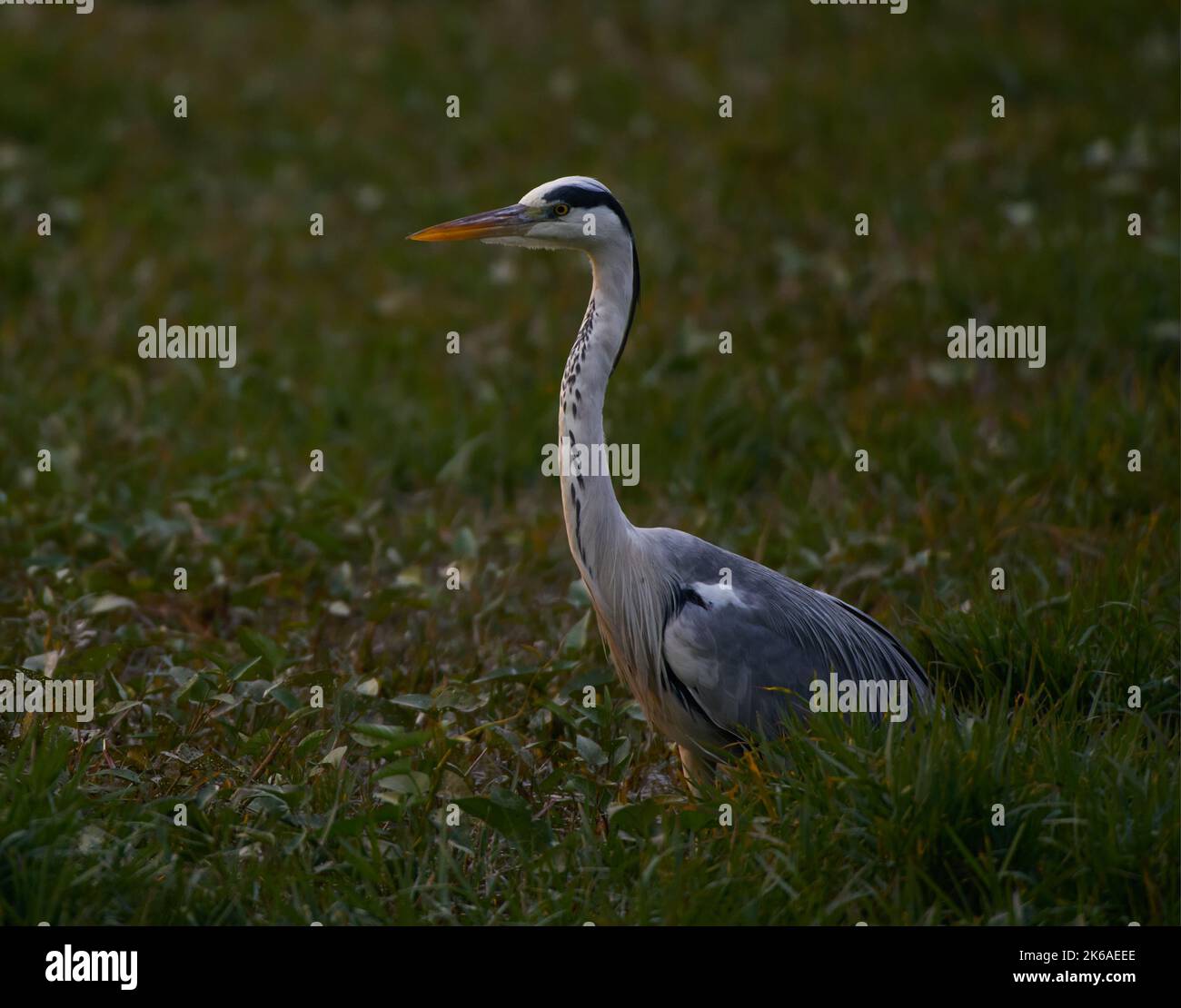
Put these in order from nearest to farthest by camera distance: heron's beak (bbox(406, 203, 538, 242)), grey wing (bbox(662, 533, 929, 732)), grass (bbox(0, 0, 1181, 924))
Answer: grass (bbox(0, 0, 1181, 924)) < grey wing (bbox(662, 533, 929, 732)) < heron's beak (bbox(406, 203, 538, 242))

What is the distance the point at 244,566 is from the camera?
6.42 metres

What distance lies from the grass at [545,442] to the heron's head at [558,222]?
1582 millimetres

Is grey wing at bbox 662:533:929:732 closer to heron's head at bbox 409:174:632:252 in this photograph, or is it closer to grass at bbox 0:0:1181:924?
grass at bbox 0:0:1181:924

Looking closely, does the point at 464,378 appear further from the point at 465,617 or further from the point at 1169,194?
the point at 1169,194

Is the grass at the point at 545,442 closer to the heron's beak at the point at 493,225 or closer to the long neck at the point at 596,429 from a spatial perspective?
the long neck at the point at 596,429

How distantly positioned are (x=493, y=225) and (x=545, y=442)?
2.85 m

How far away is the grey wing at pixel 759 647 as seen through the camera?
4.79m

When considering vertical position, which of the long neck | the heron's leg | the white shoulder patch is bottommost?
the heron's leg

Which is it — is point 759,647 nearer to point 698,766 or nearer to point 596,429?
point 698,766

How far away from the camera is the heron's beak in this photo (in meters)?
5.00

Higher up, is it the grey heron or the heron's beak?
the heron's beak

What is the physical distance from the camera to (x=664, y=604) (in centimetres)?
493

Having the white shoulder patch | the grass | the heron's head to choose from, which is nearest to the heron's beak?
the heron's head

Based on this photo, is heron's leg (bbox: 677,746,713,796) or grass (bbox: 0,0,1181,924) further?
heron's leg (bbox: 677,746,713,796)
